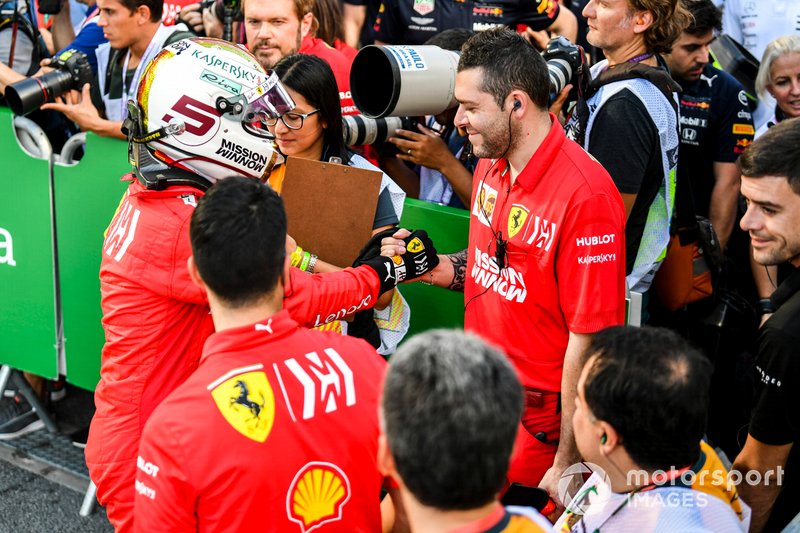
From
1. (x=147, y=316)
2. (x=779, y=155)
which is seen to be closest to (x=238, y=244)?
(x=147, y=316)

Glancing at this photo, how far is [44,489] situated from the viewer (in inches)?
186

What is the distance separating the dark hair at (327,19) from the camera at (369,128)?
145cm

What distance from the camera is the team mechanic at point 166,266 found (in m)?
2.94

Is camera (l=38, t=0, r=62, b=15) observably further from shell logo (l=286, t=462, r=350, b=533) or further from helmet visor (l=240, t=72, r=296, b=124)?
shell logo (l=286, t=462, r=350, b=533)

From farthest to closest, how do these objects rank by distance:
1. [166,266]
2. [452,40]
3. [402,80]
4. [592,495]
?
1. [452,40]
2. [402,80]
3. [166,266]
4. [592,495]

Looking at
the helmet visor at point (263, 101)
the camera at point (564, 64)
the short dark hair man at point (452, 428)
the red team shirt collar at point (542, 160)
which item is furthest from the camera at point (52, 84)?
the short dark hair man at point (452, 428)

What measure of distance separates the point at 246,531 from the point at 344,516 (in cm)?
26

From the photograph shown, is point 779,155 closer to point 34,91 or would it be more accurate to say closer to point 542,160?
point 542,160

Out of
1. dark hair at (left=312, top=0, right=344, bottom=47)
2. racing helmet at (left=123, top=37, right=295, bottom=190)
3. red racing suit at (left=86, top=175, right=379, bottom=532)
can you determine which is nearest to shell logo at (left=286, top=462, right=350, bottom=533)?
red racing suit at (left=86, top=175, right=379, bottom=532)

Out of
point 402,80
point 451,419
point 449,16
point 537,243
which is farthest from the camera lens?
point 449,16

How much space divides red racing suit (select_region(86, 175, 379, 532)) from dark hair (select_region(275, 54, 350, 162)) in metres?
0.82

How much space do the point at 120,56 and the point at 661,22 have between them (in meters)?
3.24

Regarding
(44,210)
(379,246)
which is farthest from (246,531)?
(44,210)

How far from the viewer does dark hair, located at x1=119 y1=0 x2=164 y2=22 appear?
5098 mm
